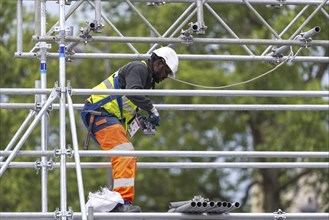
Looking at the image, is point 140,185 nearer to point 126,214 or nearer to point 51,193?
point 51,193

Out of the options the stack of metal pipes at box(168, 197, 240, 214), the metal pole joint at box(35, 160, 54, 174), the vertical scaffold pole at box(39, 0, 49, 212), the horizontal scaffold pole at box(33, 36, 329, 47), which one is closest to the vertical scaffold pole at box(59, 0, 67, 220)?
the horizontal scaffold pole at box(33, 36, 329, 47)

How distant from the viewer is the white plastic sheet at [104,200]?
1122 centimetres

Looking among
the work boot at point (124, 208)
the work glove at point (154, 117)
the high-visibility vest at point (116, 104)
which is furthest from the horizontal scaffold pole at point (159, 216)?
the high-visibility vest at point (116, 104)

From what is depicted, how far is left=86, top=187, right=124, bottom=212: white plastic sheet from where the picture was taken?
11.2m

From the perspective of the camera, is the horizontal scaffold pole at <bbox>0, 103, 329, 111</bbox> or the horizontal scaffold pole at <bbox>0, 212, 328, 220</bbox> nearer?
the horizontal scaffold pole at <bbox>0, 212, 328, 220</bbox>

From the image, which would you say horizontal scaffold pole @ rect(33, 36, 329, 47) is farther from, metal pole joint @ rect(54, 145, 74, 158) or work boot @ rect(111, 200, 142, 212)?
work boot @ rect(111, 200, 142, 212)

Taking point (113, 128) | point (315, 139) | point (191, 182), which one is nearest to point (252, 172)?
point (191, 182)

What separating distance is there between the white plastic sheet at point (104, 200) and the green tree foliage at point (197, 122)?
46.4 ft

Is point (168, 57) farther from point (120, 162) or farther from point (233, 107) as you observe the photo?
point (120, 162)

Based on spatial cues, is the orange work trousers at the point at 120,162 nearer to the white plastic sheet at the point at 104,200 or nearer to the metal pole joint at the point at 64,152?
the white plastic sheet at the point at 104,200

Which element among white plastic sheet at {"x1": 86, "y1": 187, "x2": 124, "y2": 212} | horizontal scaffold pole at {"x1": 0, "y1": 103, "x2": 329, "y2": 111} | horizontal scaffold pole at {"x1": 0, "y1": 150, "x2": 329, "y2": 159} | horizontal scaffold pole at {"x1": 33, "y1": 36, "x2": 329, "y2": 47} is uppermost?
horizontal scaffold pole at {"x1": 33, "y1": 36, "x2": 329, "y2": 47}

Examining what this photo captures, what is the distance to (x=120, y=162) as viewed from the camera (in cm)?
1173

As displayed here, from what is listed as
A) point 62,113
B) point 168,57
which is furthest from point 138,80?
point 62,113

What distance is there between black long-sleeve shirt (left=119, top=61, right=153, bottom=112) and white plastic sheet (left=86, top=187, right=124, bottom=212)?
0.87 m
